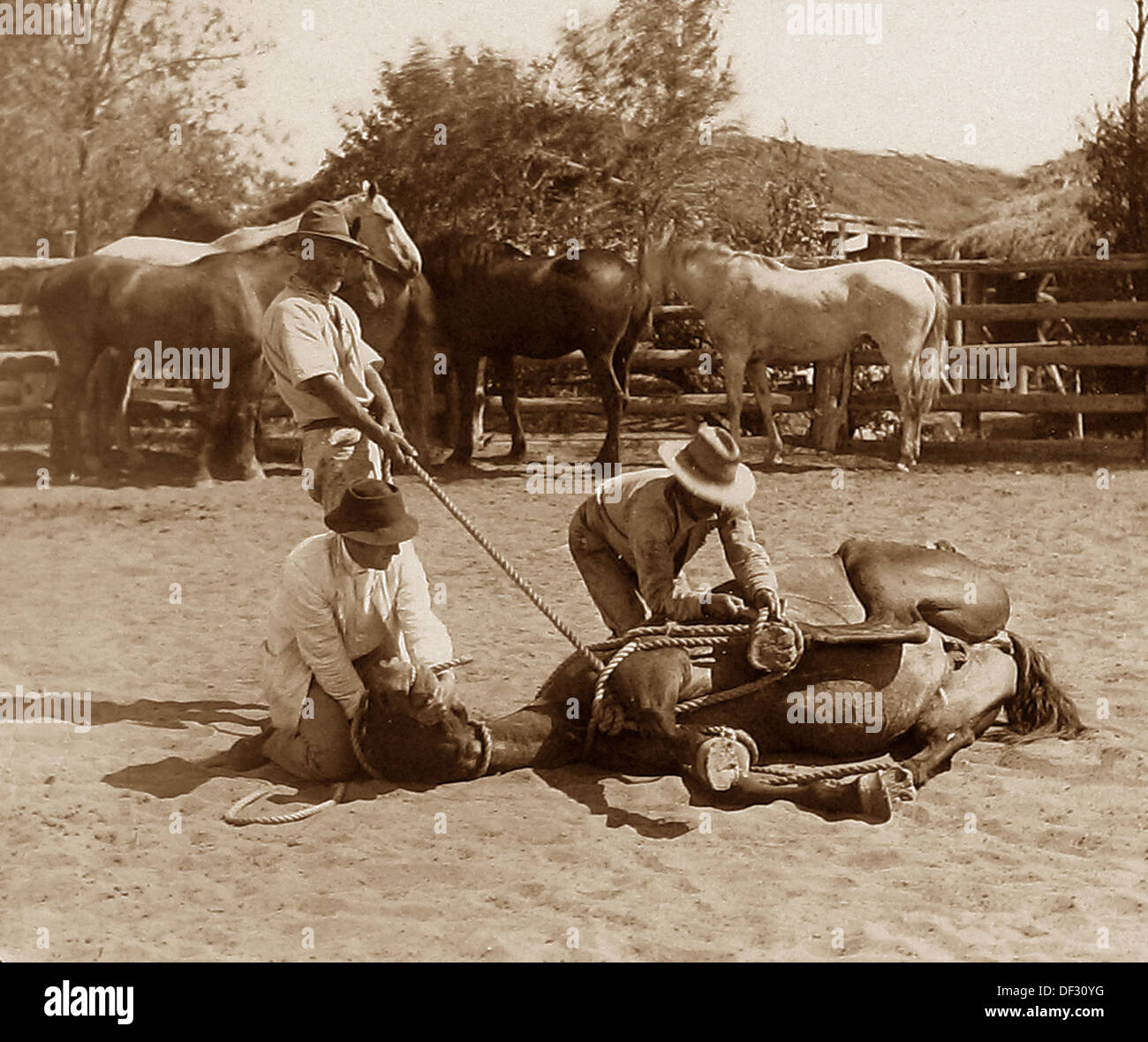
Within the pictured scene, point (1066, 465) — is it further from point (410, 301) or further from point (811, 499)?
point (410, 301)

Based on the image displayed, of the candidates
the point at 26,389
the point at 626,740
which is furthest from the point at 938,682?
the point at 26,389

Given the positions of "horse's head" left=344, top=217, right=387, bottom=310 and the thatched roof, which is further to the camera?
the thatched roof

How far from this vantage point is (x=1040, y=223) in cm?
1220

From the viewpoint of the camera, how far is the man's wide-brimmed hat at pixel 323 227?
4.48m

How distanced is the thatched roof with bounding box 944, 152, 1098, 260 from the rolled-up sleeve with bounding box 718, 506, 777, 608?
798 cm

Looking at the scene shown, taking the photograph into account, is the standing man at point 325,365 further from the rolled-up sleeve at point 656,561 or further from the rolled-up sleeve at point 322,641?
the rolled-up sleeve at point 656,561

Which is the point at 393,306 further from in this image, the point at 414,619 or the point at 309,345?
the point at 414,619

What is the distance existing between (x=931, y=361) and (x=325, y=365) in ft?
20.6

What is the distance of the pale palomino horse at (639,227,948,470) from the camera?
973 centimetres

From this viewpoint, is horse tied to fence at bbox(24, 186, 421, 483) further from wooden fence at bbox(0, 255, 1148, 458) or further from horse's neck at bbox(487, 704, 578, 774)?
horse's neck at bbox(487, 704, 578, 774)

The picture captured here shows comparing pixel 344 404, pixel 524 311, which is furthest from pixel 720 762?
pixel 524 311

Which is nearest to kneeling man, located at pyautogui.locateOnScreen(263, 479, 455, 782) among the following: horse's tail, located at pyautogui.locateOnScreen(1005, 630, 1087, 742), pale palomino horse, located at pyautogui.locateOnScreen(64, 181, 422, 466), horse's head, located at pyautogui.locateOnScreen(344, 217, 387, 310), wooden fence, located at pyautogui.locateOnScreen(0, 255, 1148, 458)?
horse's tail, located at pyautogui.locateOnScreen(1005, 630, 1087, 742)

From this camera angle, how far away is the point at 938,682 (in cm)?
440

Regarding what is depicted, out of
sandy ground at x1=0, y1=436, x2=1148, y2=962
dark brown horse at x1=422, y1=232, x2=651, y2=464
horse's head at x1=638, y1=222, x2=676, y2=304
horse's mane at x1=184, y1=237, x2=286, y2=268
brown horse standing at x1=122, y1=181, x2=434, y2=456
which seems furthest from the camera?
horse's head at x1=638, y1=222, x2=676, y2=304
